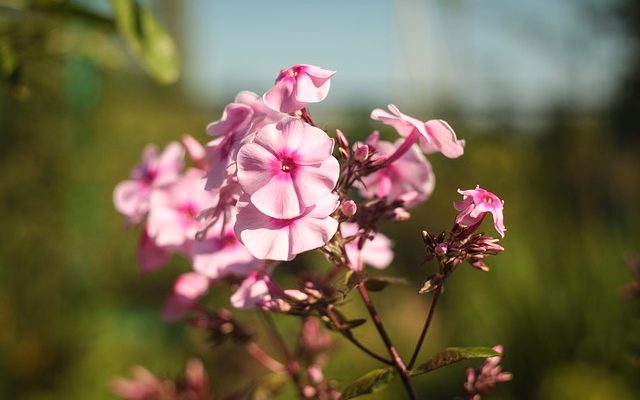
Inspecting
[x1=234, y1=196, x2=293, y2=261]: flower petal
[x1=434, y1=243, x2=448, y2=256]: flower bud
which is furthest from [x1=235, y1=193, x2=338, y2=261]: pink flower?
[x1=434, y1=243, x2=448, y2=256]: flower bud

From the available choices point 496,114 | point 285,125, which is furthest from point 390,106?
point 496,114

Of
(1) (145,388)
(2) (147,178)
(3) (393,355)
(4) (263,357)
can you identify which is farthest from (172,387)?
(3) (393,355)

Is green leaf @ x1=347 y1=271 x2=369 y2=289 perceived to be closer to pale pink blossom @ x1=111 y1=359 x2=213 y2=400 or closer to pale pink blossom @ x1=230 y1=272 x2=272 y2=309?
pale pink blossom @ x1=230 y1=272 x2=272 y2=309

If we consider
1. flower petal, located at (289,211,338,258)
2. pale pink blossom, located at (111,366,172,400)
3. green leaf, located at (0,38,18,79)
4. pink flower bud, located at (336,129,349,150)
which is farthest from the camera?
pale pink blossom, located at (111,366,172,400)

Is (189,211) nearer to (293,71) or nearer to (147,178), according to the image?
(147,178)

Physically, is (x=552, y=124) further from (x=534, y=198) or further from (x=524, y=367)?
(x=524, y=367)

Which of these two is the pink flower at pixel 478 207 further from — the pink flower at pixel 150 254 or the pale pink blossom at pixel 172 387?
the pale pink blossom at pixel 172 387
